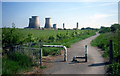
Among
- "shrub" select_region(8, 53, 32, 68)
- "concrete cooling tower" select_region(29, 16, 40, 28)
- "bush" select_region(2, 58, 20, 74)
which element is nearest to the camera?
"bush" select_region(2, 58, 20, 74)

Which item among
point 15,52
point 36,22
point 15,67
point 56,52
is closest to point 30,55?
point 15,52

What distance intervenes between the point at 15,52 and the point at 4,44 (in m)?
0.85

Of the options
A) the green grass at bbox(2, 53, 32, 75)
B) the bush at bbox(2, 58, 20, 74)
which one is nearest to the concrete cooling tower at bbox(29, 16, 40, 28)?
the green grass at bbox(2, 53, 32, 75)

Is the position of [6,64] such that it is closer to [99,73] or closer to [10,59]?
[10,59]

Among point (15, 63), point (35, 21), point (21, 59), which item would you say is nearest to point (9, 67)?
point (15, 63)

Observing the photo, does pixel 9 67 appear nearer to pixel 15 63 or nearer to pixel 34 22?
pixel 15 63

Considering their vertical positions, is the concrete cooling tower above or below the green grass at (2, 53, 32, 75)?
above

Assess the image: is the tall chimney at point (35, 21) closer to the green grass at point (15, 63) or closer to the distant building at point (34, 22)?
the distant building at point (34, 22)

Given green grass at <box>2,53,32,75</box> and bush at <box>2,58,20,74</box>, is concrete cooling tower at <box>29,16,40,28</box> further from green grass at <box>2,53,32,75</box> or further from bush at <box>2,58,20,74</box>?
bush at <box>2,58,20,74</box>

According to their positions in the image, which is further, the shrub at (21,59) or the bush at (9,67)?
the shrub at (21,59)

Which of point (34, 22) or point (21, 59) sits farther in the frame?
point (34, 22)

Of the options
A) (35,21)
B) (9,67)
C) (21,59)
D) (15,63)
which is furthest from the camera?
(35,21)

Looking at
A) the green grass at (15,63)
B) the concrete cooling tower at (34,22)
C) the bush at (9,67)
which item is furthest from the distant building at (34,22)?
the bush at (9,67)

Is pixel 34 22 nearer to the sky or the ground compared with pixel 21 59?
nearer to the sky
